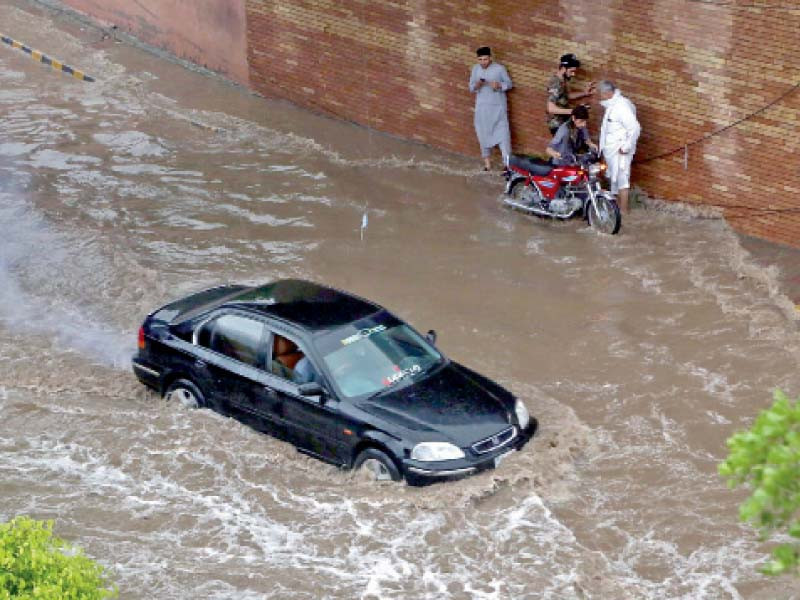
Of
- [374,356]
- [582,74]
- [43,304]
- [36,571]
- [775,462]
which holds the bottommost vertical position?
[43,304]

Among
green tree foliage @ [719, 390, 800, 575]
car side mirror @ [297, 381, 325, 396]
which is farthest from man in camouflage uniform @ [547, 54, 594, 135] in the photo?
green tree foliage @ [719, 390, 800, 575]

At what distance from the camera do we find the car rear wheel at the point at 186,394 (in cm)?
1036

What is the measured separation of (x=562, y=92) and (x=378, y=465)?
7042 millimetres

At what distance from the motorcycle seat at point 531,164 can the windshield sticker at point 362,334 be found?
496 cm

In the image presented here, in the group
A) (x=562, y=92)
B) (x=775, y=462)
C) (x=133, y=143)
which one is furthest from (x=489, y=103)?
(x=775, y=462)

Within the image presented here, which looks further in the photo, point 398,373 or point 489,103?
point 489,103

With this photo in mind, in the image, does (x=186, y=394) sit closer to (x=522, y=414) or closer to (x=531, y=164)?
(x=522, y=414)

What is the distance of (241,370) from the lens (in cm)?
993

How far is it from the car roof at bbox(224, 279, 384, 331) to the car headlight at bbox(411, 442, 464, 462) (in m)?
1.43

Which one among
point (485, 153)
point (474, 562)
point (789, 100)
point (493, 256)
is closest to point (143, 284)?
point (493, 256)

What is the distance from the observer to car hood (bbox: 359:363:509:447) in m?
9.05

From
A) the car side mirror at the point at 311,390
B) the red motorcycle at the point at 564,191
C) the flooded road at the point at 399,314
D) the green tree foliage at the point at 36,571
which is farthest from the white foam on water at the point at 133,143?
the green tree foliage at the point at 36,571

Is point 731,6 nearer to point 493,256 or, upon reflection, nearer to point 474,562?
point 493,256

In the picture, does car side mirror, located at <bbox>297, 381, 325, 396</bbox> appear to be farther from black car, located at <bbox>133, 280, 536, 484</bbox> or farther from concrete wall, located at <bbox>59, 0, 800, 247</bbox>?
concrete wall, located at <bbox>59, 0, 800, 247</bbox>
